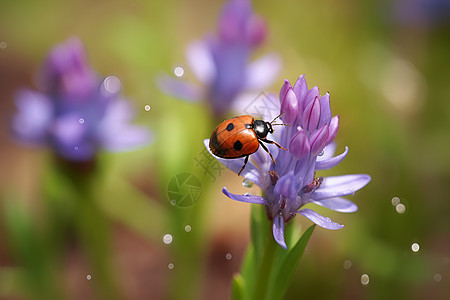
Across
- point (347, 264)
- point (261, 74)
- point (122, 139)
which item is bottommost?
point (347, 264)

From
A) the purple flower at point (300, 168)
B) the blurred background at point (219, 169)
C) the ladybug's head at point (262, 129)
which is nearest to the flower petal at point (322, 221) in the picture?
the purple flower at point (300, 168)

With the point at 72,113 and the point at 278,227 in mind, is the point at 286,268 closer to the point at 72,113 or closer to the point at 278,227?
the point at 278,227

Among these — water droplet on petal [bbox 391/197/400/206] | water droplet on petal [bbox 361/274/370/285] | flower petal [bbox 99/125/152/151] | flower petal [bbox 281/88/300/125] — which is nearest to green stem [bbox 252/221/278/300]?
flower petal [bbox 281/88/300/125]

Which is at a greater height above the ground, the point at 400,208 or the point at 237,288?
the point at 237,288

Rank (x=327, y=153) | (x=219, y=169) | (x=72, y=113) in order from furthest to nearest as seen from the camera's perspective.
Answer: (x=72, y=113), (x=219, y=169), (x=327, y=153)

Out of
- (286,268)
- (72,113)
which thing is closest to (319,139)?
(286,268)

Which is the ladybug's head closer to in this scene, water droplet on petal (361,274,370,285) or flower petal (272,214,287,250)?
flower petal (272,214,287,250)

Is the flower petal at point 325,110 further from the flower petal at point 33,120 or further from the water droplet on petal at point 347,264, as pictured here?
the water droplet on petal at point 347,264

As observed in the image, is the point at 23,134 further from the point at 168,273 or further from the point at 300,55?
the point at 300,55
